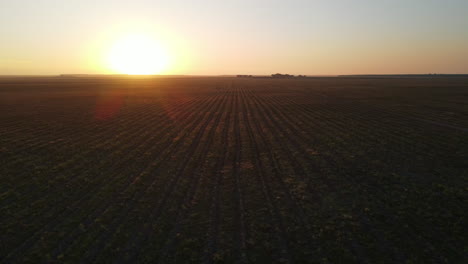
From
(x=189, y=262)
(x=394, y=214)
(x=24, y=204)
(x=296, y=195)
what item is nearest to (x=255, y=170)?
(x=296, y=195)

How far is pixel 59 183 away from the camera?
8.95 m

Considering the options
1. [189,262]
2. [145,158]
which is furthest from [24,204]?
[189,262]

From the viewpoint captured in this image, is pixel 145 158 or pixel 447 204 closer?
pixel 447 204

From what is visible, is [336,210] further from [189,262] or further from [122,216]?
[122,216]

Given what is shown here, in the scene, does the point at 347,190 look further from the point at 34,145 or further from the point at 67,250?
the point at 34,145

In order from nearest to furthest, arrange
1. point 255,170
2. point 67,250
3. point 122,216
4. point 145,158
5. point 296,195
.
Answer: point 67,250 < point 122,216 < point 296,195 < point 255,170 < point 145,158

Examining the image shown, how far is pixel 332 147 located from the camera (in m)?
13.1

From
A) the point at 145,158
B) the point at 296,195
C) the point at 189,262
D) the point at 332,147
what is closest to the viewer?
the point at 189,262

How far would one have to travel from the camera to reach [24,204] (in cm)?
748

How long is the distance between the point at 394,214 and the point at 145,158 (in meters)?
9.24

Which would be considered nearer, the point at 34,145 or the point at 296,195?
the point at 296,195

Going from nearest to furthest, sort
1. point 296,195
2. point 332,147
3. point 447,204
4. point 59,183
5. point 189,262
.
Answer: point 189,262 < point 447,204 < point 296,195 < point 59,183 < point 332,147

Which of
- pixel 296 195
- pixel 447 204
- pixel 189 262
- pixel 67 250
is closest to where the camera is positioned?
pixel 189 262

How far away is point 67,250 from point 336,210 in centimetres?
630
